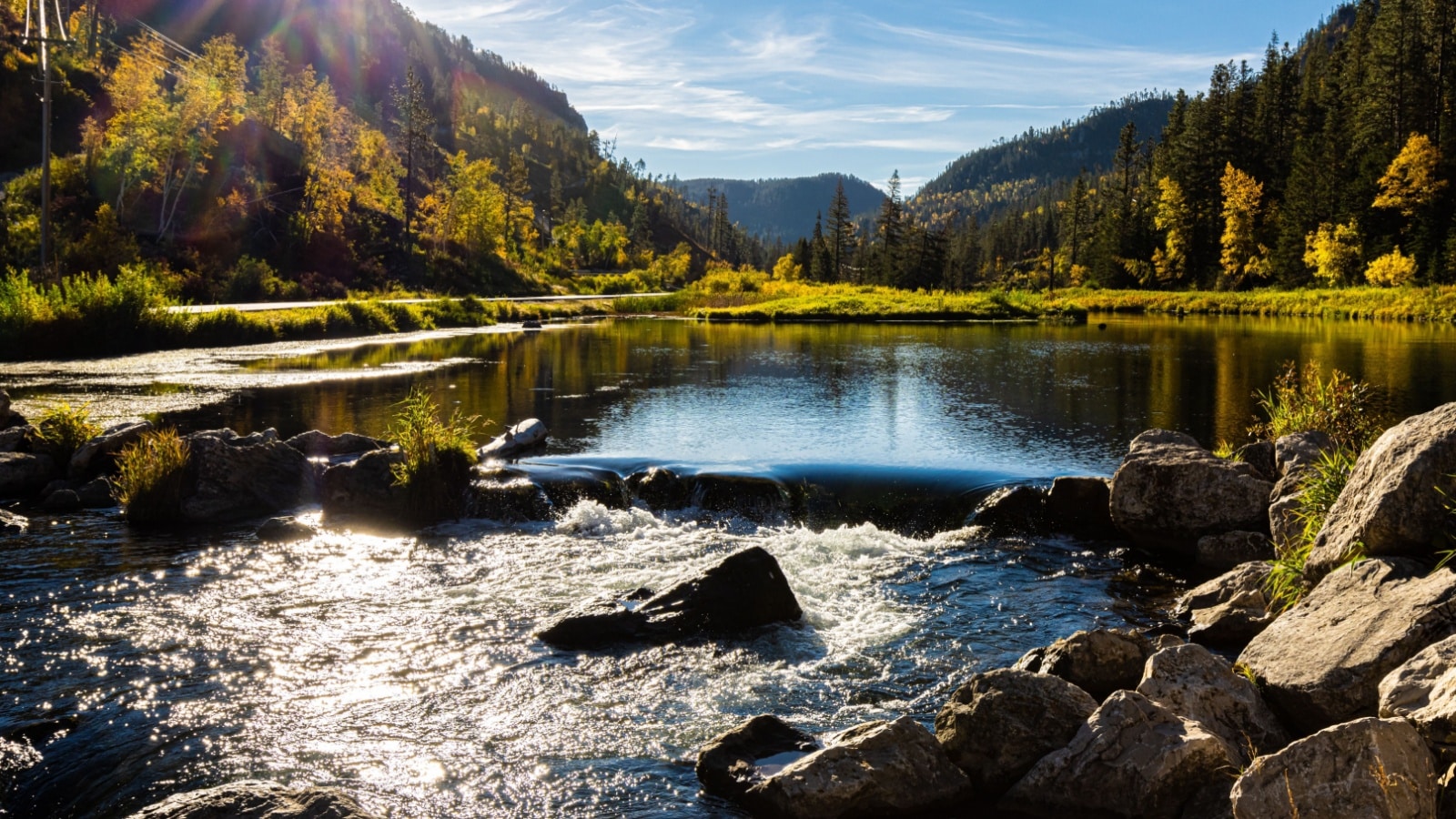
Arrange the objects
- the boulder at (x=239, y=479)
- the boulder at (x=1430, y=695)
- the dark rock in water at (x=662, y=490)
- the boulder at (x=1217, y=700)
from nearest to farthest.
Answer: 1. the boulder at (x=1430, y=695)
2. the boulder at (x=1217, y=700)
3. the boulder at (x=239, y=479)
4. the dark rock in water at (x=662, y=490)

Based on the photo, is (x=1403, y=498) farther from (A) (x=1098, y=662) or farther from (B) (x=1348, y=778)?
(B) (x=1348, y=778)

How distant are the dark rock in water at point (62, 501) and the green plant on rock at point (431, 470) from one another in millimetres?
5302

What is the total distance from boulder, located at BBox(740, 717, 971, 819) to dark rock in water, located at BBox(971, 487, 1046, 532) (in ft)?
29.3

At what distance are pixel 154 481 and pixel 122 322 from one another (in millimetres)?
28421

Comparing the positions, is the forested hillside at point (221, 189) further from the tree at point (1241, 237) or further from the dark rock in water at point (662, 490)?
the tree at point (1241, 237)

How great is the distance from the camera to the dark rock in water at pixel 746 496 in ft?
55.4

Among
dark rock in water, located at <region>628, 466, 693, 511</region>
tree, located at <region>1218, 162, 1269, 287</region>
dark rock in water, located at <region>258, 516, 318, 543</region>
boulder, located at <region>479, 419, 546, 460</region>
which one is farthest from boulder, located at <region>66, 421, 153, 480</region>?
tree, located at <region>1218, 162, 1269, 287</region>

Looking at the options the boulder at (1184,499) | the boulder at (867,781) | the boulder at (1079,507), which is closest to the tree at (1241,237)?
the boulder at (1079,507)

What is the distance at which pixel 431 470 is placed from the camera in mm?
16734

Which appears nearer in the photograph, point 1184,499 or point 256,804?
point 256,804

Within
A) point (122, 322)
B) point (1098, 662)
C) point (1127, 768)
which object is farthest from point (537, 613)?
point (122, 322)

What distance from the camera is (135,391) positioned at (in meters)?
27.5

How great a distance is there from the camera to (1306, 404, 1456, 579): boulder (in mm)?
8516

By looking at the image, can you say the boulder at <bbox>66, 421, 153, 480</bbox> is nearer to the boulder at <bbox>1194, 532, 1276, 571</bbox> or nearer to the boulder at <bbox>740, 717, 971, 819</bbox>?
the boulder at <bbox>740, 717, 971, 819</bbox>
